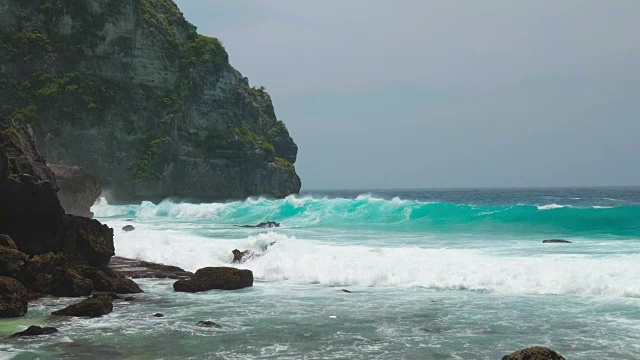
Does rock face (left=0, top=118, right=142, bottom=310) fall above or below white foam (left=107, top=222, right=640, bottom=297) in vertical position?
above

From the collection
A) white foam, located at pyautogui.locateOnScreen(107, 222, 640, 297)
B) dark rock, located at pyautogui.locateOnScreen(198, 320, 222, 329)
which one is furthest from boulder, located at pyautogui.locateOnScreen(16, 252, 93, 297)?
white foam, located at pyautogui.locateOnScreen(107, 222, 640, 297)

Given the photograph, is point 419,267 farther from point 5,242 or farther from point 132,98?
point 132,98

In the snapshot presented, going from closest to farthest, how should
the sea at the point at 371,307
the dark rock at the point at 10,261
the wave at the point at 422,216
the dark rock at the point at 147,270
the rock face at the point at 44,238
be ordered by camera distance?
the sea at the point at 371,307 < the dark rock at the point at 10,261 < the rock face at the point at 44,238 < the dark rock at the point at 147,270 < the wave at the point at 422,216

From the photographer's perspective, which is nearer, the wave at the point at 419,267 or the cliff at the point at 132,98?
the wave at the point at 419,267

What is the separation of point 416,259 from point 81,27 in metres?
62.7

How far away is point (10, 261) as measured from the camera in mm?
15625

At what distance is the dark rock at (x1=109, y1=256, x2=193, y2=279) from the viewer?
68.7ft

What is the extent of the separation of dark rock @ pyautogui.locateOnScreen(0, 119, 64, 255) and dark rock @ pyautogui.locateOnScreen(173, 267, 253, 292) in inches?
157

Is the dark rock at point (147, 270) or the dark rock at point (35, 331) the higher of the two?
the dark rock at point (147, 270)

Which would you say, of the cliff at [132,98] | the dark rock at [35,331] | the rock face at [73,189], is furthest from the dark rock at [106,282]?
the cliff at [132,98]

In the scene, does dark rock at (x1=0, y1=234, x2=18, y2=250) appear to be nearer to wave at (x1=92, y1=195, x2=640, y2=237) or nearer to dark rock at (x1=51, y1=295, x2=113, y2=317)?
dark rock at (x1=51, y1=295, x2=113, y2=317)

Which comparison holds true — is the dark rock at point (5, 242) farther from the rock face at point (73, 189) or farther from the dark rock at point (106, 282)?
the rock face at point (73, 189)

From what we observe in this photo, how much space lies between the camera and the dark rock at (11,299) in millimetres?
13828

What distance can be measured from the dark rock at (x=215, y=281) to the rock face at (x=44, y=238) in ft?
4.65
